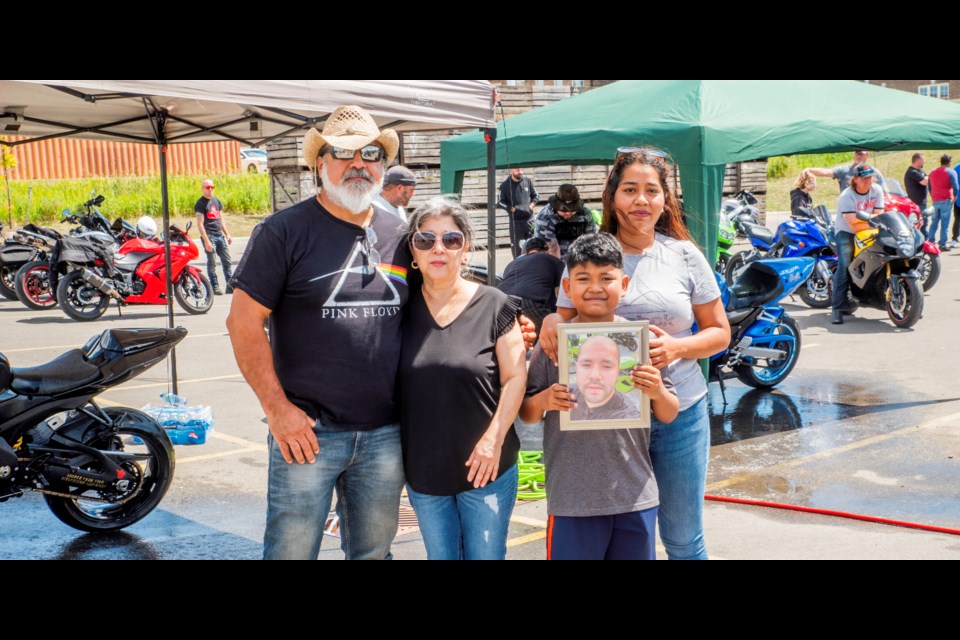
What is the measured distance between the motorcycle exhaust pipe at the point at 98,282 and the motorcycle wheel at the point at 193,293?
0.77m

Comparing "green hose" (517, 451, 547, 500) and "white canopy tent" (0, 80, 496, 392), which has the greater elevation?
"white canopy tent" (0, 80, 496, 392)

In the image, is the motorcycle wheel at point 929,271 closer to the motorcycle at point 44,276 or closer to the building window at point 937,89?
the motorcycle at point 44,276

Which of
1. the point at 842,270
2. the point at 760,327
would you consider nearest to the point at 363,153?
the point at 760,327

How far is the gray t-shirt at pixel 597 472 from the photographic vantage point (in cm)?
291

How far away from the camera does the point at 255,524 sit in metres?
5.20

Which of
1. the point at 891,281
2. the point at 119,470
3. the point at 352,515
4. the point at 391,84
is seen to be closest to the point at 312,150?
the point at 352,515

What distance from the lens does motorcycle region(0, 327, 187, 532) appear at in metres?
4.84

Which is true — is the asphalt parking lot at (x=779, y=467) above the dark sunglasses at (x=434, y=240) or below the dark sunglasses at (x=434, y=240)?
below

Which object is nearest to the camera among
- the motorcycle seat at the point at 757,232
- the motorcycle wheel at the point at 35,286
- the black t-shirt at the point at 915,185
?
the motorcycle wheel at the point at 35,286

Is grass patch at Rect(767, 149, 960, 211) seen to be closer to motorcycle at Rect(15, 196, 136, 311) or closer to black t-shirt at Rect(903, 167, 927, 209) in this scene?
black t-shirt at Rect(903, 167, 927, 209)

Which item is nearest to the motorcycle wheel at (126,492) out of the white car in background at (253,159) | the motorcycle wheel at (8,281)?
the motorcycle wheel at (8,281)

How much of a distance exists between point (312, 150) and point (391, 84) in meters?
2.18

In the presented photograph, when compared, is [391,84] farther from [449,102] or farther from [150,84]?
[150,84]

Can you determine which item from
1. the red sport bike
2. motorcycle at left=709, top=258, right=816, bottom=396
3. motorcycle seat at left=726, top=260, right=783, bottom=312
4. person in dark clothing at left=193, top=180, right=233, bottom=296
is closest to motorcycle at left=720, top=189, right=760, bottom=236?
motorcycle at left=709, top=258, right=816, bottom=396
